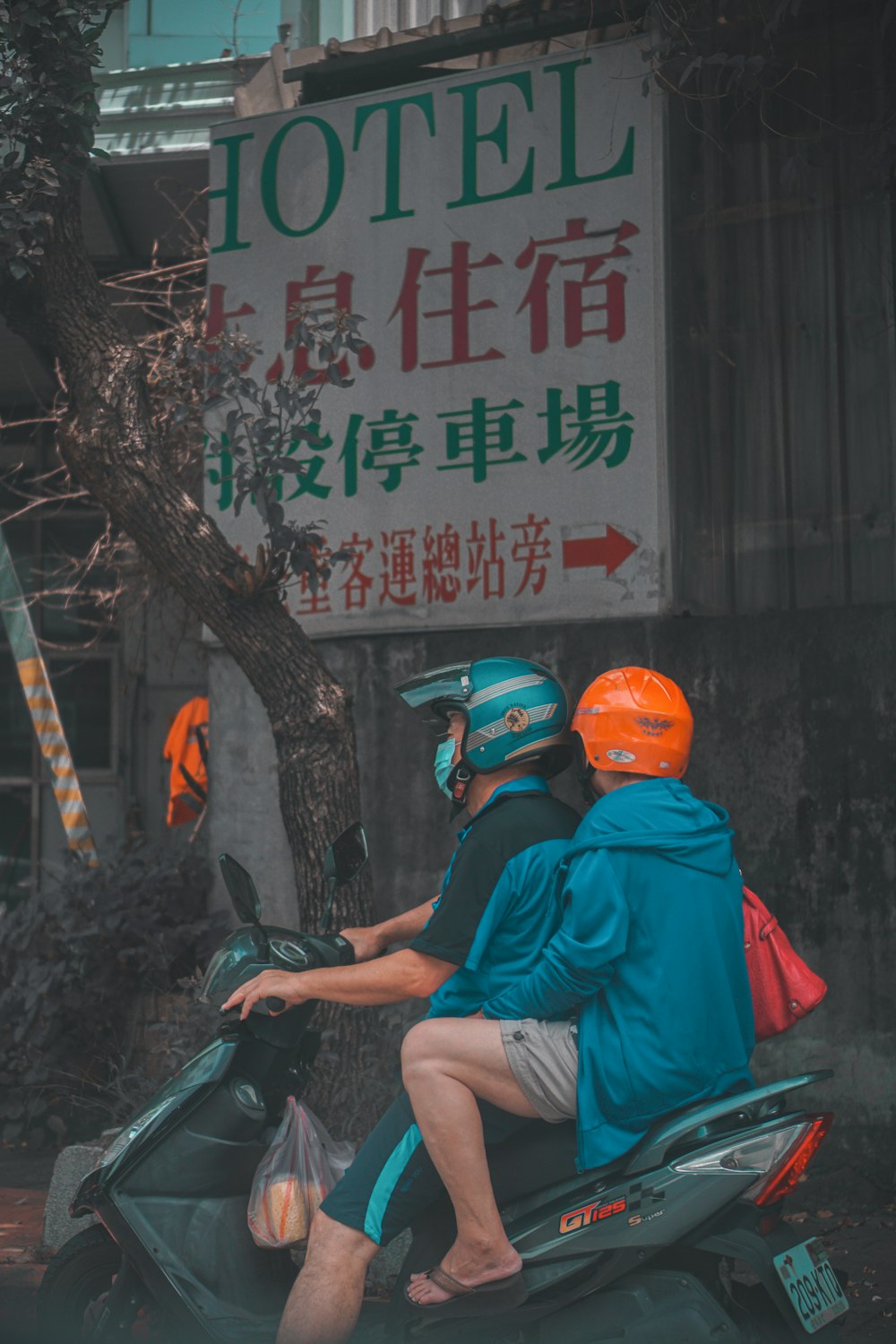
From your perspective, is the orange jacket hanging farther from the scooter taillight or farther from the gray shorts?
the scooter taillight

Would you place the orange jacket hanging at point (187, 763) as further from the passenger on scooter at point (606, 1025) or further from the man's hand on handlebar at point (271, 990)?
the passenger on scooter at point (606, 1025)

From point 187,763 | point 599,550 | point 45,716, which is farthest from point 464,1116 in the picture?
point 187,763

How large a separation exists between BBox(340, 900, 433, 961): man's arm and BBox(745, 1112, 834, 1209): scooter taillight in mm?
1050

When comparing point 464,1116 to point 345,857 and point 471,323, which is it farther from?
point 471,323

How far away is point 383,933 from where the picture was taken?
11.3 feet

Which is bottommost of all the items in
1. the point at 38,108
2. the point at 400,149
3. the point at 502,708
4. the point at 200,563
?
the point at 502,708

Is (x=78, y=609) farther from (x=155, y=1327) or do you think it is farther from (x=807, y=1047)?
(x=155, y=1327)

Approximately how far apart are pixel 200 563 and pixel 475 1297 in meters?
3.15

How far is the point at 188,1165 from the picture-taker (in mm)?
3301

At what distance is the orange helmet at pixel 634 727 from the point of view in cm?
293

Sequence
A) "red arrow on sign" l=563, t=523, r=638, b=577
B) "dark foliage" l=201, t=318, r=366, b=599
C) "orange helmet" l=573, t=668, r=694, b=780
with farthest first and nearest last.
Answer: "red arrow on sign" l=563, t=523, r=638, b=577 → "dark foliage" l=201, t=318, r=366, b=599 → "orange helmet" l=573, t=668, r=694, b=780

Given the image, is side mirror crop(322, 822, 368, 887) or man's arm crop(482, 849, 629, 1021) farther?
side mirror crop(322, 822, 368, 887)

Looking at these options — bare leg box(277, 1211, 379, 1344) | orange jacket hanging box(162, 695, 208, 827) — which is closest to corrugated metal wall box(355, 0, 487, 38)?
orange jacket hanging box(162, 695, 208, 827)

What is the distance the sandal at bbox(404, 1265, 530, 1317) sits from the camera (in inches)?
109
